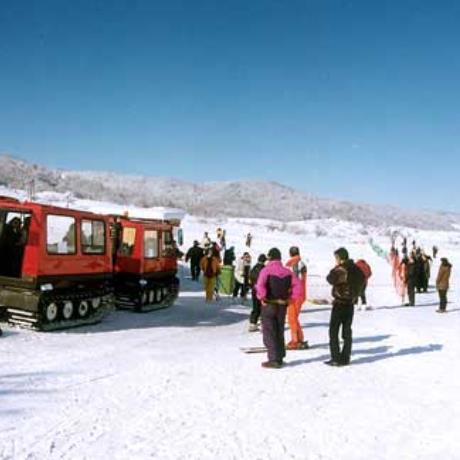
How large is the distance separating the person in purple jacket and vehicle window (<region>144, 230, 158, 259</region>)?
23.6 ft

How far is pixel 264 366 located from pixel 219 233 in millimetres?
29718

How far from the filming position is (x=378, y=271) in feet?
122

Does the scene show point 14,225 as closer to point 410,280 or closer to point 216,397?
point 216,397

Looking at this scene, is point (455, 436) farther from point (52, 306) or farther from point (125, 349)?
point (52, 306)

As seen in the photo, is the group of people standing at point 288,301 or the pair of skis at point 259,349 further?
the pair of skis at point 259,349

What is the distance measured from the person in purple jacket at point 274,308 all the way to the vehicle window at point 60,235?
4.80 metres

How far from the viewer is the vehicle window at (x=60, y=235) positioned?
40.2 ft

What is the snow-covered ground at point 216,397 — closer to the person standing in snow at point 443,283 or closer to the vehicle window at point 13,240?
the vehicle window at point 13,240

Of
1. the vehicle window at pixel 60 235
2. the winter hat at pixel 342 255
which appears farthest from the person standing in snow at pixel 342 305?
the vehicle window at pixel 60 235

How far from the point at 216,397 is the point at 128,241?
30.3 ft

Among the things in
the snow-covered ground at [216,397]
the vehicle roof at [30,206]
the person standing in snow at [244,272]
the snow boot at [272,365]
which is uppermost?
the vehicle roof at [30,206]

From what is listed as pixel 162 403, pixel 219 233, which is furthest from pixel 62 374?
pixel 219 233

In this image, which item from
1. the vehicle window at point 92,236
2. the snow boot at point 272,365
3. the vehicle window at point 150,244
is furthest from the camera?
the vehicle window at point 150,244

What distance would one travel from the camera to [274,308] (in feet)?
30.6
